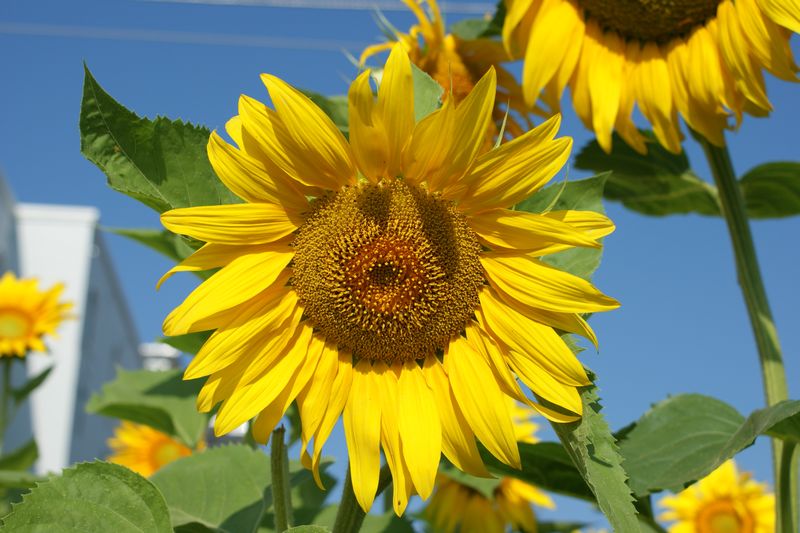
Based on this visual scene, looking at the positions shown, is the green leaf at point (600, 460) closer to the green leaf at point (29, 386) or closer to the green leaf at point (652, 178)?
the green leaf at point (652, 178)

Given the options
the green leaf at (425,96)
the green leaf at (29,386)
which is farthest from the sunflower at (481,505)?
the green leaf at (29,386)

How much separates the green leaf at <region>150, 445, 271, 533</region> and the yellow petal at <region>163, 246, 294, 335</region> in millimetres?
500

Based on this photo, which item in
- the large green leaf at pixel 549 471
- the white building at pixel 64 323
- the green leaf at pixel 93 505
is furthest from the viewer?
the white building at pixel 64 323

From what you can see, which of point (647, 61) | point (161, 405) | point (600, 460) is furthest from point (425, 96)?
point (161, 405)

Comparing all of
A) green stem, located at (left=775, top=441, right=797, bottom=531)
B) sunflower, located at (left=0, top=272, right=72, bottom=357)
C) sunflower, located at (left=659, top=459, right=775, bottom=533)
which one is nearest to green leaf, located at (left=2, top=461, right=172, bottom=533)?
green stem, located at (left=775, top=441, right=797, bottom=531)

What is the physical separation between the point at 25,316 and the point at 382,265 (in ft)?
13.0

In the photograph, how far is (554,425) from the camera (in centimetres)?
108

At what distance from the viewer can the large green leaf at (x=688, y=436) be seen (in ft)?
4.30

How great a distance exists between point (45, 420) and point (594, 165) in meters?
19.1

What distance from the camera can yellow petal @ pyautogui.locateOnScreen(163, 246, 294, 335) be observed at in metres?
1.03

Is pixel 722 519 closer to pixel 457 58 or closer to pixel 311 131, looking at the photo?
pixel 457 58

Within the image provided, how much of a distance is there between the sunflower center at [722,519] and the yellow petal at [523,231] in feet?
6.97

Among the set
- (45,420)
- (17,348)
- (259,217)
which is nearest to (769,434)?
(259,217)

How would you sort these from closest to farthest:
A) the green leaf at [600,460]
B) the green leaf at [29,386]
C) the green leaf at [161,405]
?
the green leaf at [600,460] → the green leaf at [161,405] → the green leaf at [29,386]
